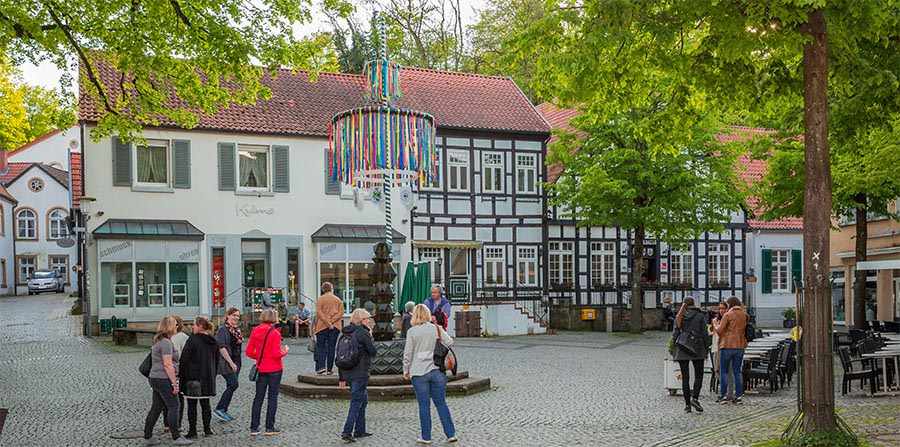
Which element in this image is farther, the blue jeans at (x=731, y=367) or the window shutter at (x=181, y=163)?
the window shutter at (x=181, y=163)

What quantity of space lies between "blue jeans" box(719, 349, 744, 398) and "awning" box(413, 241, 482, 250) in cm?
1841

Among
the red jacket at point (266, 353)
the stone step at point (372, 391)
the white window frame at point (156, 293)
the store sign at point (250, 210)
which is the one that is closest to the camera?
the red jacket at point (266, 353)

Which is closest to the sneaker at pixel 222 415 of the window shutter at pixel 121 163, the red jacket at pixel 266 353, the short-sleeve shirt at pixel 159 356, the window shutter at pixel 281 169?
the red jacket at pixel 266 353

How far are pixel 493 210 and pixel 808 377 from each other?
23555 mm

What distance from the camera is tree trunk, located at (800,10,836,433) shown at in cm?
1007

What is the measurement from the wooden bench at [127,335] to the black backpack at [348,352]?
46.8 ft

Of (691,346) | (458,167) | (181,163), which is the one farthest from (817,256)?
(458,167)

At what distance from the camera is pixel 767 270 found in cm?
4000

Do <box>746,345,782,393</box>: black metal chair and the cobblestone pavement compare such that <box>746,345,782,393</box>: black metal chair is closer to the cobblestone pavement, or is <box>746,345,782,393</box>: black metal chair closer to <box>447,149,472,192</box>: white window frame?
the cobblestone pavement

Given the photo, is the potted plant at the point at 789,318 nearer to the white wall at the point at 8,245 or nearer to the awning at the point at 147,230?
the awning at the point at 147,230

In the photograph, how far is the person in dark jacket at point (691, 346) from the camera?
13445mm

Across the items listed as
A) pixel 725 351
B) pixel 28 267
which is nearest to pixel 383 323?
pixel 725 351

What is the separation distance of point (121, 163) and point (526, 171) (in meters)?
13.9

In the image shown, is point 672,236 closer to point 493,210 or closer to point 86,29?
point 493,210
